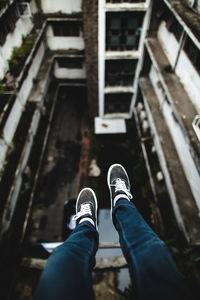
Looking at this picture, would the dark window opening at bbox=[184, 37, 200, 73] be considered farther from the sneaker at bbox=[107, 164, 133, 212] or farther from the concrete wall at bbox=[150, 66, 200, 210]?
the sneaker at bbox=[107, 164, 133, 212]

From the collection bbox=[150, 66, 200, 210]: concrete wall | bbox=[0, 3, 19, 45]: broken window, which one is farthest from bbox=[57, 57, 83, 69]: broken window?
bbox=[150, 66, 200, 210]: concrete wall

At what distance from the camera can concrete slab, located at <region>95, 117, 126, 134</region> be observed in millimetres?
12641

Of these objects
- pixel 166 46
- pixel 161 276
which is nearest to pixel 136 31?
pixel 166 46

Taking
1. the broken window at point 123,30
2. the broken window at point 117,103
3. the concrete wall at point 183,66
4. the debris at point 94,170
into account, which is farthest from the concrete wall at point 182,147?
the debris at point 94,170

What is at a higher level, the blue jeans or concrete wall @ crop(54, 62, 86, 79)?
concrete wall @ crop(54, 62, 86, 79)

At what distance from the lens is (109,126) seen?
12859mm

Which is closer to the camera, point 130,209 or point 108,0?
point 130,209

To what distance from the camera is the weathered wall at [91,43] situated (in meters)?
8.34

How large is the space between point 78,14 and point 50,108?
6216 millimetres

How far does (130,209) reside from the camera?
4023mm

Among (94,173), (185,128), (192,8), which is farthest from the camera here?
(94,173)

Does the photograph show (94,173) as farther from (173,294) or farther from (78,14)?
(78,14)

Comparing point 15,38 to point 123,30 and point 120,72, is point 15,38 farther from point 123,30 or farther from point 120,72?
point 120,72

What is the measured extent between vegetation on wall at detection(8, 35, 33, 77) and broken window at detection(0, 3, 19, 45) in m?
0.88
